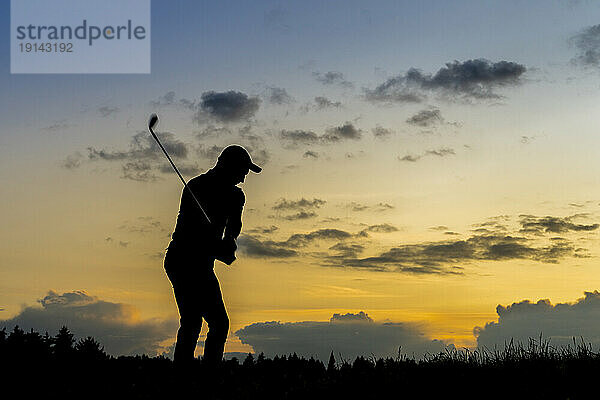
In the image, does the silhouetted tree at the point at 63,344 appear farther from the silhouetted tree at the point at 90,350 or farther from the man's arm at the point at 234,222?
the man's arm at the point at 234,222

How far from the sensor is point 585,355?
41.6 feet

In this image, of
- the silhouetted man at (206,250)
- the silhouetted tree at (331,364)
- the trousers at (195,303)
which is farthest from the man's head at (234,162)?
the silhouetted tree at (331,364)

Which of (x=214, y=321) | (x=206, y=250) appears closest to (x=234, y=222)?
(x=206, y=250)

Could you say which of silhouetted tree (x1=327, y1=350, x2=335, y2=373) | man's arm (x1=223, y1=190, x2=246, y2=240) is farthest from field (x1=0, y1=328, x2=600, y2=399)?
man's arm (x1=223, y1=190, x2=246, y2=240)

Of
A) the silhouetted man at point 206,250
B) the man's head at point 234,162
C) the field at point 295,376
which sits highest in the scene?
the man's head at point 234,162

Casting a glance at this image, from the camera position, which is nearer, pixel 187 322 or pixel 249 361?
pixel 187 322

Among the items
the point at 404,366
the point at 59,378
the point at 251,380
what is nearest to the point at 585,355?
the point at 404,366

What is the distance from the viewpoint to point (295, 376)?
1177 cm

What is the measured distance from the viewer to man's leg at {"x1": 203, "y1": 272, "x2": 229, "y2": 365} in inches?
429

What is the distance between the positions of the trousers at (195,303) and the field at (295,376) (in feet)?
1.08

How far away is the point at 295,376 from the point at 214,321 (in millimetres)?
1800

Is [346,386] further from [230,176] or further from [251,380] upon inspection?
[230,176]

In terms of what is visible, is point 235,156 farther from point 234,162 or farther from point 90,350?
point 90,350

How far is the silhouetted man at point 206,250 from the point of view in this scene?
10867 millimetres
